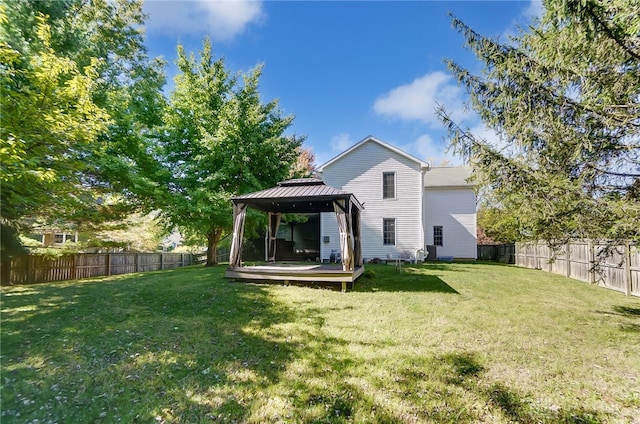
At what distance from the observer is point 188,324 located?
5.46 metres

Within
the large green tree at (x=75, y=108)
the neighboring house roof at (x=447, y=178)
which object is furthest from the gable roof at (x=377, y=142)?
the large green tree at (x=75, y=108)

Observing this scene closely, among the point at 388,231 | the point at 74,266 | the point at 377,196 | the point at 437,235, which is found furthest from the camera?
the point at 437,235

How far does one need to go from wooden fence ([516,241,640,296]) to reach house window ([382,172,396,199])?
677cm

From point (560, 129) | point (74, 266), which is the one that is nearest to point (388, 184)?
point (560, 129)

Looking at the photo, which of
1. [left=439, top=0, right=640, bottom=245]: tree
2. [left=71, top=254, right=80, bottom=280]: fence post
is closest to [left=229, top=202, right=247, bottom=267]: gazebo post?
[left=439, top=0, right=640, bottom=245]: tree

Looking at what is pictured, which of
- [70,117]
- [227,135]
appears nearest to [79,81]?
[70,117]

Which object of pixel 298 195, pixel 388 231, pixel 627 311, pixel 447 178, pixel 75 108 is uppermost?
pixel 447 178

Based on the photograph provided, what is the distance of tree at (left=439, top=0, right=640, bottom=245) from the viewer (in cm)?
495

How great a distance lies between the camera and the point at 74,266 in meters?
12.0

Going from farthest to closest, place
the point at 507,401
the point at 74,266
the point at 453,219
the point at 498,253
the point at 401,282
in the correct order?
Answer: the point at 498,253, the point at 453,219, the point at 74,266, the point at 401,282, the point at 507,401

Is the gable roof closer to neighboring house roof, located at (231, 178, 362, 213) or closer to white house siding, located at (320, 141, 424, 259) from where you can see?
white house siding, located at (320, 141, 424, 259)

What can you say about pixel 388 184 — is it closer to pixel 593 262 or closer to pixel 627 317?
pixel 593 262

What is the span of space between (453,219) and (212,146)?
14724 mm

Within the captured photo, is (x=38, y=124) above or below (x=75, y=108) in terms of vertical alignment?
below
